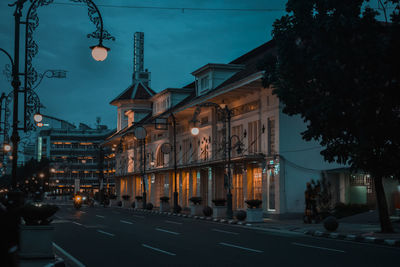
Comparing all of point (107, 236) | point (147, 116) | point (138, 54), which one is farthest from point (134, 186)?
point (107, 236)

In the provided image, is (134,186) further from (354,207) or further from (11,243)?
(11,243)

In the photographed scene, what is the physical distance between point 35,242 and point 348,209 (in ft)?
78.8

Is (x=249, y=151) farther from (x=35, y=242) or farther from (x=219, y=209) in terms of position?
(x=35, y=242)

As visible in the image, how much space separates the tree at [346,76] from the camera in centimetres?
1962

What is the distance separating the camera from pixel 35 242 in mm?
12234

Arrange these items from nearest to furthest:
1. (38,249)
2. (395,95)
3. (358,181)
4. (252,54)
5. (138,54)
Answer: (38,249) → (395,95) → (358,181) → (252,54) → (138,54)

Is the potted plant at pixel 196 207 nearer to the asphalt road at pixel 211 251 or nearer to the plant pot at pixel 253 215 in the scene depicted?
the plant pot at pixel 253 215

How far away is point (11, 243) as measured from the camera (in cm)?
422

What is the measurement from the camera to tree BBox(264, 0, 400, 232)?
773 inches

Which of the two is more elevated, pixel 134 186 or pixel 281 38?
pixel 281 38

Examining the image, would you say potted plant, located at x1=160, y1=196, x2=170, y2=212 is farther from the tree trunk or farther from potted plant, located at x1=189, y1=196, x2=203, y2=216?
the tree trunk

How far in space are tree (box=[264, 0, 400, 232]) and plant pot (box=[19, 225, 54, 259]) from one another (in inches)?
Result: 453

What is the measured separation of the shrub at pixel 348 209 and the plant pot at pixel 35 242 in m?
23.1

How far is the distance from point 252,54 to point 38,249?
38.2 m
